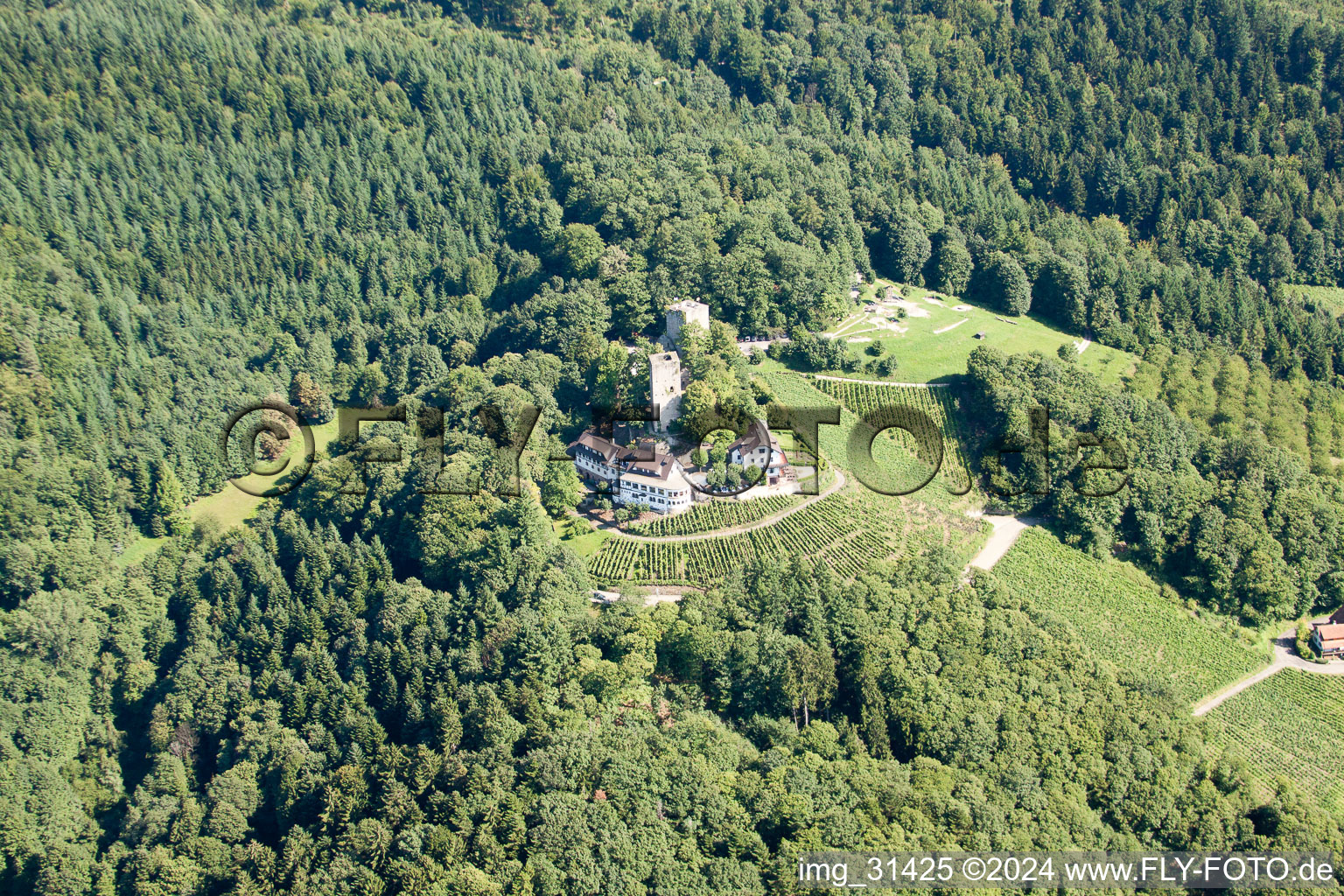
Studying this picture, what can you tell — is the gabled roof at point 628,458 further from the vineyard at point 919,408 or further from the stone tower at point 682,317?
the vineyard at point 919,408

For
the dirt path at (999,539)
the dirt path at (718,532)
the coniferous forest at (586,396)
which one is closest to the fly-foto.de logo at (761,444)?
the coniferous forest at (586,396)

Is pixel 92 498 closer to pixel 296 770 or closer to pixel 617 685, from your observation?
pixel 296 770

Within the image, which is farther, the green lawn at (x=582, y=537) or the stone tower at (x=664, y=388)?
the stone tower at (x=664, y=388)

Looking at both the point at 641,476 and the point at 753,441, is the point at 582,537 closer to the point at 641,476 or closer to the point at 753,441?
the point at 641,476

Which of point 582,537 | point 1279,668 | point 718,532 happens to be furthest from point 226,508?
point 1279,668

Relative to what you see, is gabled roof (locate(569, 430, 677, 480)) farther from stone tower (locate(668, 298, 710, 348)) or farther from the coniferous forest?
stone tower (locate(668, 298, 710, 348))

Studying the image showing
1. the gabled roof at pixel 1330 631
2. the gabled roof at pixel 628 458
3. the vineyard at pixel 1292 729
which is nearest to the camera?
the vineyard at pixel 1292 729
